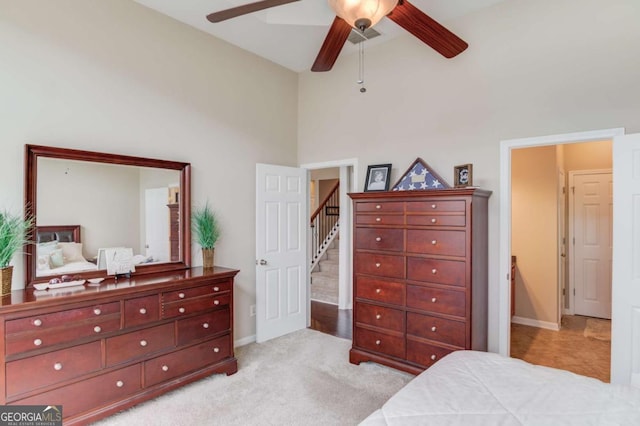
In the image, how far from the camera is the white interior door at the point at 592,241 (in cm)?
499

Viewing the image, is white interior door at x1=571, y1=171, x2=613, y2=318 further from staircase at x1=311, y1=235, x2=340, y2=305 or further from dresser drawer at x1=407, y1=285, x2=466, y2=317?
staircase at x1=311, y1=235, x2=340, y2=305

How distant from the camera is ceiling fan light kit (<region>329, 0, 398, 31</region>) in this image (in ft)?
6.01

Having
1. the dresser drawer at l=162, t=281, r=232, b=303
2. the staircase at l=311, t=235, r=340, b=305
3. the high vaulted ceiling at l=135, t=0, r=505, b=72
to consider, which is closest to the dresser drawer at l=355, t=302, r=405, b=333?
the dresser drawer at l=162, t=281, r=232, b=303

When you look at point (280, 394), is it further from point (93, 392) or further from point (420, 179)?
point (420, 179)

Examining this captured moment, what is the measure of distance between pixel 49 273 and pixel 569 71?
447 cm

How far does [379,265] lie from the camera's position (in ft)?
11.1

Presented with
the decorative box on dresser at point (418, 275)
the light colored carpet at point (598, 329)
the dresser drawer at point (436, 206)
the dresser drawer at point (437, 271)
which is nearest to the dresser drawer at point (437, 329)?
the decorative box on dresser at point (418, 275)

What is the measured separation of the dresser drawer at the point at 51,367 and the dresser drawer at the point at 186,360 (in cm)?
40

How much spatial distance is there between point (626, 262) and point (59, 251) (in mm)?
4304

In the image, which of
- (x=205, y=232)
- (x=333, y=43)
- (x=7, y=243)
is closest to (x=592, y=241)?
(x=333, y=43)

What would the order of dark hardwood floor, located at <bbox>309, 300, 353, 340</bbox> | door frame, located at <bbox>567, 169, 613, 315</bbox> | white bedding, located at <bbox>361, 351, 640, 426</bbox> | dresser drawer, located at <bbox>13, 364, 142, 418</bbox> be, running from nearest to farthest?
white bedding, located at <bbox>361, 351, 640, 426</bbox> < dresser drawer, located at <bbox>13, 364, 142, 418</bbox> < dark hardwood floor, located at <bbox>309, 300, 353, 340</bbox> < door frame, located at <bbox>567, 169, 613, 315</bbox>

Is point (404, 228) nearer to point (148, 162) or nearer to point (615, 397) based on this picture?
point (615, 397)

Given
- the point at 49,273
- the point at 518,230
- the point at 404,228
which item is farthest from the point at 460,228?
the point at 49,273

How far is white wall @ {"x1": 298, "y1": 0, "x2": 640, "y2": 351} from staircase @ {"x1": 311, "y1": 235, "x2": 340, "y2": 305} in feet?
9.26
